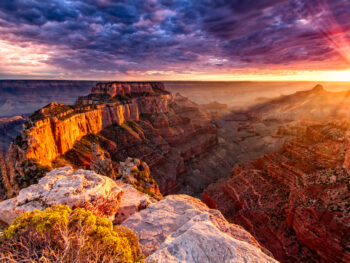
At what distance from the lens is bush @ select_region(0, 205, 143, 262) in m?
8.10

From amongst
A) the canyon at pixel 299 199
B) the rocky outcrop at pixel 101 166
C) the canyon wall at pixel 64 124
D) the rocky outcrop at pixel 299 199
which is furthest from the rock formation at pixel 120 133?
the rocky outcrop at pixel 299 199

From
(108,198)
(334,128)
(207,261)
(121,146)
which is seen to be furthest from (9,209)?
(334,128)

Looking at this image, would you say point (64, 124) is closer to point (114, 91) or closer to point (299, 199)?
point (114, 91)

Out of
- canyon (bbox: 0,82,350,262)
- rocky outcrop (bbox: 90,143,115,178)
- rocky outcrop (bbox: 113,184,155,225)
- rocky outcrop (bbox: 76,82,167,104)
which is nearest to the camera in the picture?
rocky outcrop (bbox: 113,184,155,225)

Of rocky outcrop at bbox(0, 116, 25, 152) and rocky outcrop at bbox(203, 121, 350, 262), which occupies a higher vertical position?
rocky outcrop at bbox(203, 121, 350, 262)

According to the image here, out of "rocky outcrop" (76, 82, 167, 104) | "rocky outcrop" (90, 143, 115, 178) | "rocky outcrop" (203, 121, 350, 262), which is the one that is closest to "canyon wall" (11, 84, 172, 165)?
"rocky outcrop" (76, 82, 167, 104)

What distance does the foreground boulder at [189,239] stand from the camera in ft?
33.2

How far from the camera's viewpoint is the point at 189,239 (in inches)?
435

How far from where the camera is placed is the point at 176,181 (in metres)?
60.5

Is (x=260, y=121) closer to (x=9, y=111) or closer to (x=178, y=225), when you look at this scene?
(x=178, y=225)

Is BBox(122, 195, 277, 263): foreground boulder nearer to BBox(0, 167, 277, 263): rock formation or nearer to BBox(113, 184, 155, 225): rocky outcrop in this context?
BBox(0, 167, 277, 263): rock formation

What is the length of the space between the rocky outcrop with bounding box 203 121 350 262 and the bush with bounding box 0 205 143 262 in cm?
2495

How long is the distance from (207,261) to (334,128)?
46.9 meters

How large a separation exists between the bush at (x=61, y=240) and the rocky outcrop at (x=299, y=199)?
982 inches
